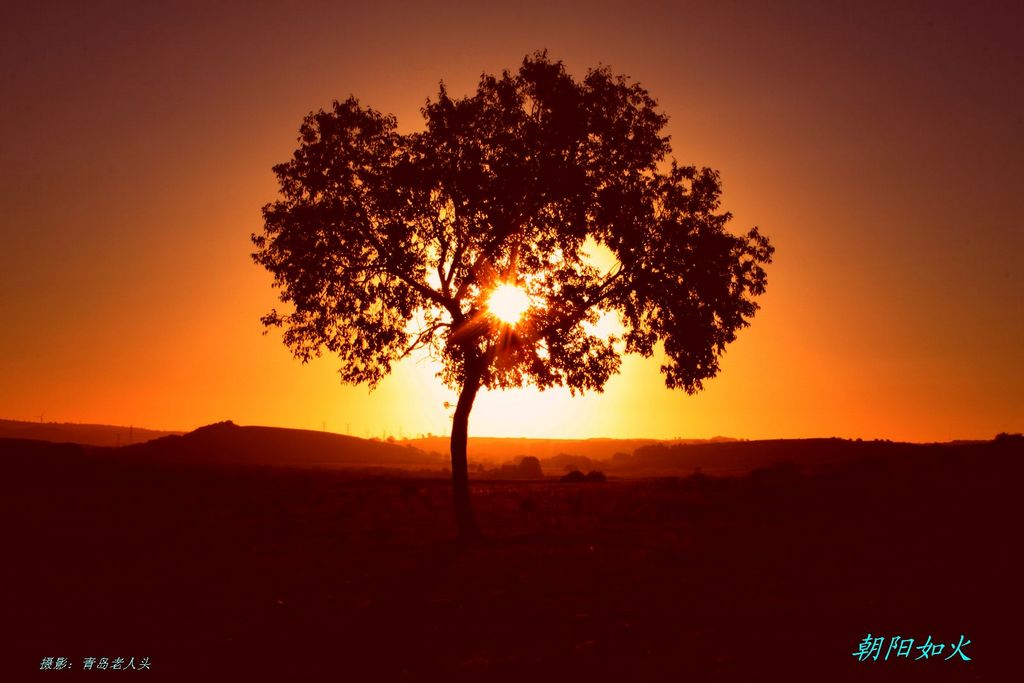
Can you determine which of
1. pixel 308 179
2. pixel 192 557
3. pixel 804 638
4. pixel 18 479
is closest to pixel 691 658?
pixel 804 638

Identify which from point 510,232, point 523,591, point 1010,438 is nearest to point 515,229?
point 510,232

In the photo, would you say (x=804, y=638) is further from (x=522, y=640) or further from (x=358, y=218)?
(x=358, y=218)

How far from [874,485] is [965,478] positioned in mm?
4458

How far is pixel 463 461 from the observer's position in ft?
86.2

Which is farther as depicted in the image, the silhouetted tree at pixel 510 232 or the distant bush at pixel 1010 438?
the distant bush at pixel 1010 438

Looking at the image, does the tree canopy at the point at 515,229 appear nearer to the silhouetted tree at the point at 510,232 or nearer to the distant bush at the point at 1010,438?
the silhouetted tree at the point at 510,232

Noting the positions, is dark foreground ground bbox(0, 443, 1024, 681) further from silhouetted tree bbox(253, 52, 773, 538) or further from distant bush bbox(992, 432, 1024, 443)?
distant bush bbox(992, 432, 1024, 443)

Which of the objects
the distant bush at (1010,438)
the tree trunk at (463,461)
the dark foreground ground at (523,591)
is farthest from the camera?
the distant bush at (1010,438)

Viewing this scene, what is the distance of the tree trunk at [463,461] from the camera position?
25.7m

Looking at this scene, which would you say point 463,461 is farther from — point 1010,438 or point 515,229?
point 1010,438

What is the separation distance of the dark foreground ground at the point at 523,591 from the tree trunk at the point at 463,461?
3.75 ft

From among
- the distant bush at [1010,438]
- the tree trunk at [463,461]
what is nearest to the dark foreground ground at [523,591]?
the tree trunk at [463,461]

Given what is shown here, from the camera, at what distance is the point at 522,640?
12461 mm

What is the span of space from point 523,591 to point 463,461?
389 inches
